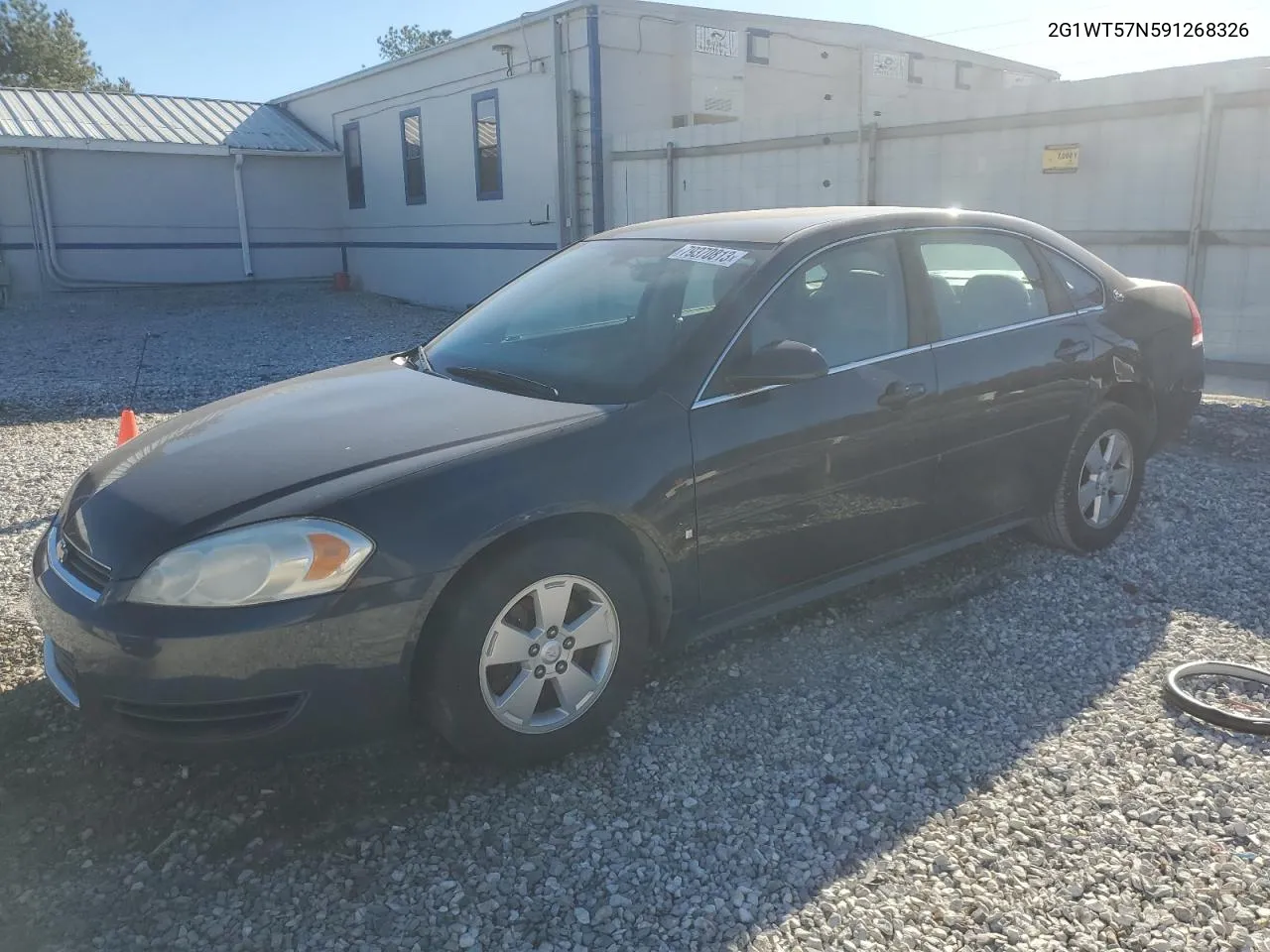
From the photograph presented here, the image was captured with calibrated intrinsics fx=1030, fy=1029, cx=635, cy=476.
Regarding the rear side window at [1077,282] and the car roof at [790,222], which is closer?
the car roof at [790,222]

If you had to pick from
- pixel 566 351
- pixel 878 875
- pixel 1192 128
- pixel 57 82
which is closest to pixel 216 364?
pixel 566 351

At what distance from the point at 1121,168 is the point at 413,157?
13.3 m

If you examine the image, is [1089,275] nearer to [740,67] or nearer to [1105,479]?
[1105,479]

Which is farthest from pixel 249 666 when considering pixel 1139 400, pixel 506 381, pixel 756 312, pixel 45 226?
pixel 45 226

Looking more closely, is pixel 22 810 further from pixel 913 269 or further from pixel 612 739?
pixel 913 269

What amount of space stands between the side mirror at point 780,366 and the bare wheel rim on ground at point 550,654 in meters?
0.89

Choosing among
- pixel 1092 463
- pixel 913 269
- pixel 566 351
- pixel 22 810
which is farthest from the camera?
pixel 1092 463

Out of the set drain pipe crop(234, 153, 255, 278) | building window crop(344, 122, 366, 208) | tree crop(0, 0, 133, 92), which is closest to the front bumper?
building window crop(344, 122, 366, 208)

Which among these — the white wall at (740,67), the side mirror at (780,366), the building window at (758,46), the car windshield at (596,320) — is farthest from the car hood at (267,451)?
the building window at (758,46)

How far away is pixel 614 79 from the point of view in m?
14.0

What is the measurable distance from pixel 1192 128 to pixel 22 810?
8.82 meters

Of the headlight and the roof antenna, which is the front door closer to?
the headlight

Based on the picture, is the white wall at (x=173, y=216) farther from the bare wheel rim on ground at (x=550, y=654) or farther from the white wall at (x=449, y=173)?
the bare wheel rim on ground at (x=550, y=654)

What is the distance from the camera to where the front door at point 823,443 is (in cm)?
345
